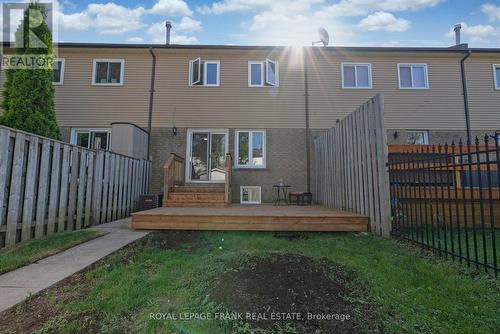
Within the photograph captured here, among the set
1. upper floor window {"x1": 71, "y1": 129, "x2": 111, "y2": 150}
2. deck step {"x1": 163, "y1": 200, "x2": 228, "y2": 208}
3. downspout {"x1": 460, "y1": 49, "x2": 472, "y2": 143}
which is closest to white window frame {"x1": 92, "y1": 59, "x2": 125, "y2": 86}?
upper floor window {"x1": 71, "y1": 129, "x2": 111, "y2": 150}

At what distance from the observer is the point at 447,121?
9.75 m

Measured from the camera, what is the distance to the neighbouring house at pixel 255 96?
31.2 ft

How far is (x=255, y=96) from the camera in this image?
9.73 m

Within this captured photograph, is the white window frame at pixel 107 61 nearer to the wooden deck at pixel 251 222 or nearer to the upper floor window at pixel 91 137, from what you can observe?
the upper floor window at pixel 91 137

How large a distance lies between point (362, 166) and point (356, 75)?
6197mm

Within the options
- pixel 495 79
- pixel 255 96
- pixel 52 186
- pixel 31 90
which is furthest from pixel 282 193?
pixel 495 79

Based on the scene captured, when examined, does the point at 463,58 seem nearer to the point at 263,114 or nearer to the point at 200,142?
the point at 263,114

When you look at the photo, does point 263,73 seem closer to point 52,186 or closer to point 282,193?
point 282,193

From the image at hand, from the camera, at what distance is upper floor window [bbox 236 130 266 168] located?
9438 millimetres

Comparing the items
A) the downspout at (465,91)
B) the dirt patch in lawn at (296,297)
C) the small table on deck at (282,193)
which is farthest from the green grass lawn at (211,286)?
the downspout at (465,91)

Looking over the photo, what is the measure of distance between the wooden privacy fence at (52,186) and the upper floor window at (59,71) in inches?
212

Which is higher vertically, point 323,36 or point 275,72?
point 323,36

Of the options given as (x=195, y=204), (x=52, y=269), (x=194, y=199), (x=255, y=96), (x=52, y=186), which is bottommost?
(x=52, y=269)

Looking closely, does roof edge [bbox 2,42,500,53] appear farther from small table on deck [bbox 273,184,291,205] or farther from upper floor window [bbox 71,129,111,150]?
small table on deck [bbox 273,184,291,205]
